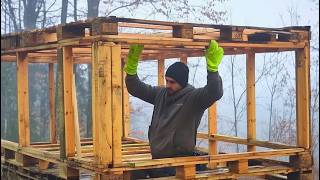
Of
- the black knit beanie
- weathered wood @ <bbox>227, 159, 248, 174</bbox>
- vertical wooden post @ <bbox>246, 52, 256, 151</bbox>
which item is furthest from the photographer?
vertical wooden post @ <bbox>246, 52, 256, 151</bbox>

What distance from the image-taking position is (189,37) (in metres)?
6.47

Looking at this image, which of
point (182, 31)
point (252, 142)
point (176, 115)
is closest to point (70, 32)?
point (182, 31)

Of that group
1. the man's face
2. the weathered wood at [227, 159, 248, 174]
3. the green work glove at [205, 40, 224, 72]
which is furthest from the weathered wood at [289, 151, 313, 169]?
the green work glove at [205, 40, 224, 72]

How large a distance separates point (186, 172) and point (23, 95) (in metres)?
3.11

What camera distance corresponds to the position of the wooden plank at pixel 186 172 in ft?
20.5

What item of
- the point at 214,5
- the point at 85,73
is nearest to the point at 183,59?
the point at 214,5

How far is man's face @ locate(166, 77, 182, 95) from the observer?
20.6 ft

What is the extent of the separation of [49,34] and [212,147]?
13.2ft

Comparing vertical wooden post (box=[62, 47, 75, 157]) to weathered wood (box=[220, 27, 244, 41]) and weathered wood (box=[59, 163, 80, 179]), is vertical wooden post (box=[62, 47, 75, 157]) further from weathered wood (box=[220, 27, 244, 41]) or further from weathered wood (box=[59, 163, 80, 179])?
weathered wood (box=[220, 27, 244, 41])

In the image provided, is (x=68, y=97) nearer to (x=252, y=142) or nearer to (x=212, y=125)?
(x=252, y=142)

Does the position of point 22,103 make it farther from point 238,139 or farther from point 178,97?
point 238,139

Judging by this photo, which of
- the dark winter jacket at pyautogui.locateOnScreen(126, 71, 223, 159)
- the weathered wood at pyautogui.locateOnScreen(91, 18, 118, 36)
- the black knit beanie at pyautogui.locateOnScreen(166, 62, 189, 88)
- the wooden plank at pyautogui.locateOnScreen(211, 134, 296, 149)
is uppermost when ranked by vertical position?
the weathered wood at pyautogui.locateOnScreen(91, 18, 118, 36)

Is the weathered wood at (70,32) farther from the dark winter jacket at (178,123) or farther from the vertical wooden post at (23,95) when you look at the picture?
the vertical wooden post at (23,95)

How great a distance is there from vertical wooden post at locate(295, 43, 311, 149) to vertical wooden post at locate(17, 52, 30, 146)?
4.11 meters
